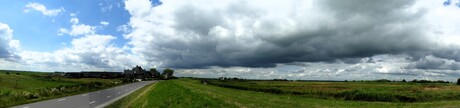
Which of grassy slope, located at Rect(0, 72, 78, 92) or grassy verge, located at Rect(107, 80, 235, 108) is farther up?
grassy slope, located at Rect(0, 72, 78, 92)

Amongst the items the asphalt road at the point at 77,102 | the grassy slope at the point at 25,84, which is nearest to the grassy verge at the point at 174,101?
the asphalt road at the point at 77,102

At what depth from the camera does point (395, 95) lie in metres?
50.0

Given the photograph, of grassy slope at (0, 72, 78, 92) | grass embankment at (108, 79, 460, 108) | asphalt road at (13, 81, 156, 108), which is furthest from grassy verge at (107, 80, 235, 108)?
grassy slope at (0, 72, 78, 92)

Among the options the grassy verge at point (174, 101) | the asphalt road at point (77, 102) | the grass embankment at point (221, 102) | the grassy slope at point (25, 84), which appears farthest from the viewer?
the grassy slope at point (25, 84)

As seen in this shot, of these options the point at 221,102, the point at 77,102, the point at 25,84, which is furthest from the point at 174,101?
the point at 25,84

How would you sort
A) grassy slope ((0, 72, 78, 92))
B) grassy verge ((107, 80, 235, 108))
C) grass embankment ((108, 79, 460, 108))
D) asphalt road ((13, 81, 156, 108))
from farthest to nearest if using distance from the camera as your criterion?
grassy slope ((0, 72, 78, 92))
asphalt road ((13, 81, 156, 108))
grass embankment ((108, 79, 460, 108))
grassy verge ((107, 80, 235, 108))

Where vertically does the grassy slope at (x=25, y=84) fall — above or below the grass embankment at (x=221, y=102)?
above

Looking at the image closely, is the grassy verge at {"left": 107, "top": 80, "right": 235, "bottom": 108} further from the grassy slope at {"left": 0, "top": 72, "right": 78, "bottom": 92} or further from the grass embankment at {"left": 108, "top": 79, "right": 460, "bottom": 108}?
the grassy slope at {"left": 0, "top": 72, "right": 78, "bottom": 92}

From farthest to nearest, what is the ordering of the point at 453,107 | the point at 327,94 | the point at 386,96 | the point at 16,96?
the point at 327,94 → the point at 386,96 → the point at 16,96 → the point at 453,107

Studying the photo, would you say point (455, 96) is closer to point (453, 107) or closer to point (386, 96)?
point (386, 96)

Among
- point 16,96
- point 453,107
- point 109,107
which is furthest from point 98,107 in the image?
point 453,107

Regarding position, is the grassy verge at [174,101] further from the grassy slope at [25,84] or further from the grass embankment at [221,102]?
the grassy slope at [25,84]

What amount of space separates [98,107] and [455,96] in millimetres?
45699

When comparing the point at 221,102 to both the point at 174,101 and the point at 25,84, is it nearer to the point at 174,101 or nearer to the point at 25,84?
the point at 174,101
